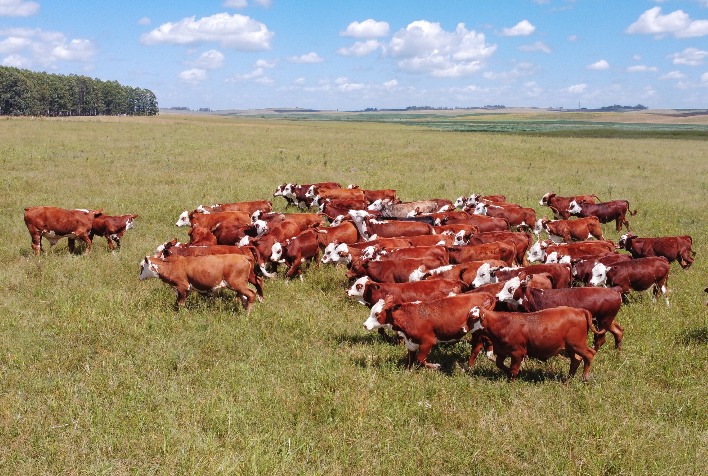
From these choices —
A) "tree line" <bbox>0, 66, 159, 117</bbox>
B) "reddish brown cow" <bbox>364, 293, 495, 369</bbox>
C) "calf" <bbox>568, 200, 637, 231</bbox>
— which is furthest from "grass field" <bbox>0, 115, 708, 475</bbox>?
"tree line" <bbox>0, 66, 159, 117</bbox>

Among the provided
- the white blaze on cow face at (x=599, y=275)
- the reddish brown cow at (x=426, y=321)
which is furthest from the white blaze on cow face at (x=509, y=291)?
the white blaze on cow face at (x=599, y=275)

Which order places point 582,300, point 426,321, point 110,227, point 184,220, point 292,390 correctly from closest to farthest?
point 292,390 → point 426,321 → point 582,300 → point 110,227 → point 184,220

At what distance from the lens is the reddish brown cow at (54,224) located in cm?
1304

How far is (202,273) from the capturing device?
9867 millimetres

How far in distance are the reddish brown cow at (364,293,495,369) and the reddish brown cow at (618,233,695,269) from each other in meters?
6.63

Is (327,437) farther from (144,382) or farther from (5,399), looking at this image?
(5,399)

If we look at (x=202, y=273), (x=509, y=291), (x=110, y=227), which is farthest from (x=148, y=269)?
(x=509, y=291)

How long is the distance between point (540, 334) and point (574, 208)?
494 inches

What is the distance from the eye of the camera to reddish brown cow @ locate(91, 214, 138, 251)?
13758 mm

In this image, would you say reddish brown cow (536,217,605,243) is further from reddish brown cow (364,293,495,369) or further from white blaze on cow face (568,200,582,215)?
reddish brown cow (364,293,495,369)

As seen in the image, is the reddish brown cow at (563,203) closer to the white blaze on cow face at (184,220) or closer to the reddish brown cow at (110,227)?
the white blaze on cow face at (184,220)

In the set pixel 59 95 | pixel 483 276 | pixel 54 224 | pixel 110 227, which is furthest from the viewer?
pixel 59 95

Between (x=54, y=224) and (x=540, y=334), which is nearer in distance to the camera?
(x=540, y=334)

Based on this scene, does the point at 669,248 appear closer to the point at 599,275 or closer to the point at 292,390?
the point at 599,275
